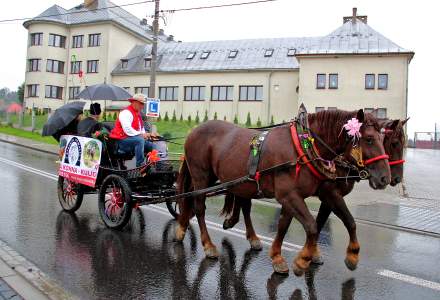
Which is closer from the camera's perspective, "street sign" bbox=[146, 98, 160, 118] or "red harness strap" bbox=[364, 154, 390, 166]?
"red harness strap" bbox=[364, 154, 390, 166]

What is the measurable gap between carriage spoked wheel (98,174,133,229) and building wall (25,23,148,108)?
41.4 m

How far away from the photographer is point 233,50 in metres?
45.2

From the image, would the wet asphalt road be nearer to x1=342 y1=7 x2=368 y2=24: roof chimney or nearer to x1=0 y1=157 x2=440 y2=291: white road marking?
x1=0 y1=157 x2=440 y2=291: white road marking

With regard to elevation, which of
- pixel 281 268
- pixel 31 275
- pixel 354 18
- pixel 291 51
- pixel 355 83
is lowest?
pixel 31 275

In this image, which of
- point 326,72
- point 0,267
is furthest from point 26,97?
point 0,267

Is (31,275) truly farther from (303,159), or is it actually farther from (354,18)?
(354,18)

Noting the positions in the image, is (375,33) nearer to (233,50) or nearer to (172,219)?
(233,50)

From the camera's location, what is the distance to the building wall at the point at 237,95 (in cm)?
4028

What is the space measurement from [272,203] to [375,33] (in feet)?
103

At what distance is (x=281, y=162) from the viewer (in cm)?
536

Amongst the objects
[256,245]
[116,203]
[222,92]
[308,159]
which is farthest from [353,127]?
[222,92]

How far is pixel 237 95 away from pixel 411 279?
37.3 metres

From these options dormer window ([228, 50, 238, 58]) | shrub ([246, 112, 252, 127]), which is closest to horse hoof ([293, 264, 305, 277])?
shrub ([246, 112, 252, 127])

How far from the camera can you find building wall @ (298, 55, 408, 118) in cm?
3534
